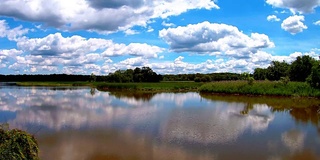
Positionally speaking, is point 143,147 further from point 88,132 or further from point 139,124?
point 139,124

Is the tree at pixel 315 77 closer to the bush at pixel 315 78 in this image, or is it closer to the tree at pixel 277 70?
the bush at pixel 315 78

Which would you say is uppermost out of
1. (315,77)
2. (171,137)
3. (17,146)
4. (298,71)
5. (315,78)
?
(298,71)

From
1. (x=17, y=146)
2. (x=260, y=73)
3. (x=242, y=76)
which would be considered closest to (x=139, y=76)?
(x=260, y=73)

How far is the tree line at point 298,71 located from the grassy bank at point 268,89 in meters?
1.09

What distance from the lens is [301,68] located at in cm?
4512

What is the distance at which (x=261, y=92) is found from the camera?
38500 mm

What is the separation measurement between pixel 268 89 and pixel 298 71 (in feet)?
34.3

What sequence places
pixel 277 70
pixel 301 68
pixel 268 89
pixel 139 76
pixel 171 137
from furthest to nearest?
pixel 139 76 → pixel 277 70 → pixel 301 68 → pixel 268 89 → pixel 171 137

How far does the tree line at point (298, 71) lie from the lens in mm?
33719

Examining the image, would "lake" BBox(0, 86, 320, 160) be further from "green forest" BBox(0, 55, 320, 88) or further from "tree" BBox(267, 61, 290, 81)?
"tree" BBox(267, 61, 290, 81)

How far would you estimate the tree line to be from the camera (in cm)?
3372

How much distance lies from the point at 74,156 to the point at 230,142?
592 cm

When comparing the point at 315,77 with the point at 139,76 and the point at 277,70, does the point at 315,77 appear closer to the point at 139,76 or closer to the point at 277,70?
the point at 277,70

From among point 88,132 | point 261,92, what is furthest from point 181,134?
point 261,92
